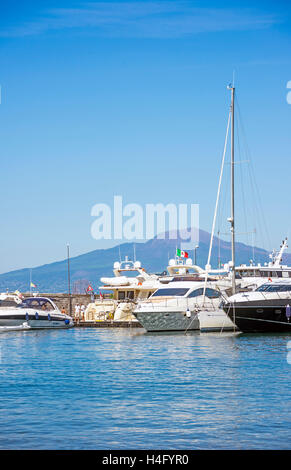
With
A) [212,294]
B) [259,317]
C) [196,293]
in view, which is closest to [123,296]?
[212,294]

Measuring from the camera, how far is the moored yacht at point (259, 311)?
4669 cm

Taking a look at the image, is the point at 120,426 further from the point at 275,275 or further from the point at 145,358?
the point at 275,275

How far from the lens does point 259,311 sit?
4684 centimetres

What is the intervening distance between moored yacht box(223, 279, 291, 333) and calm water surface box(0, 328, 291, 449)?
2.95m

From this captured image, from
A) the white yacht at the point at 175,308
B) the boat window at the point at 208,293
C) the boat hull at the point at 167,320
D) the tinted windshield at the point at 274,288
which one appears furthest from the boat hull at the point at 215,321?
the tinted windshield at the point at 274,288

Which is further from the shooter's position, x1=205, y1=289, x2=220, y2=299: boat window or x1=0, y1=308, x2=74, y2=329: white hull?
x1=0, y1=308, x2=74, y2=329: white hull

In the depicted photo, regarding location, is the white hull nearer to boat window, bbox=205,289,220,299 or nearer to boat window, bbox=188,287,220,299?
boat window, bbox=188,287,220,299

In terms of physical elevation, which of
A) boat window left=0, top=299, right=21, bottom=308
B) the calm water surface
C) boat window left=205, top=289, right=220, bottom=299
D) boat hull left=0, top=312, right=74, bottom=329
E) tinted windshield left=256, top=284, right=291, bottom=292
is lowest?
the calm water surface

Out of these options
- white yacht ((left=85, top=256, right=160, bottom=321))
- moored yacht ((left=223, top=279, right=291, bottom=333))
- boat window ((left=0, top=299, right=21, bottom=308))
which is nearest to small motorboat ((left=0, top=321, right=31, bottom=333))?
white yacht ((left=85, top=256, right=160, bottom=321))

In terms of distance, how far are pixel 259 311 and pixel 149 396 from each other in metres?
22.9

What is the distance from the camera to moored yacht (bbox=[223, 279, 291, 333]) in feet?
153

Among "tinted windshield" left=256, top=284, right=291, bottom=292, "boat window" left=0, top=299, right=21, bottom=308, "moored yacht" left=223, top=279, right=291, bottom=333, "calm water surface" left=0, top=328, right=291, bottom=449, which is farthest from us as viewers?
"boat window" left=0, top=299, right=21, bottom=308
